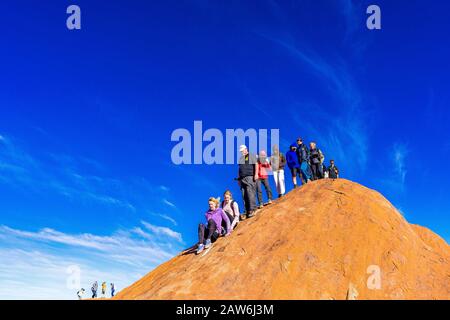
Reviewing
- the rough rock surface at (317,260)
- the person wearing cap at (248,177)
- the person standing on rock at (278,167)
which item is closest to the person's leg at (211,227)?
the rough rock surface at (317,260)

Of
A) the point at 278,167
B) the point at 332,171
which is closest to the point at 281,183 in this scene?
the point at 278,167

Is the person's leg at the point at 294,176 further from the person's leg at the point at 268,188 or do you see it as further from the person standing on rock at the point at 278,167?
the person's leg at the point at 268,188

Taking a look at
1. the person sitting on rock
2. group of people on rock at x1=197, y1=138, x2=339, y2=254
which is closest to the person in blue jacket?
group of people on rock at x1=197, y1=138, x2=339, y2=254

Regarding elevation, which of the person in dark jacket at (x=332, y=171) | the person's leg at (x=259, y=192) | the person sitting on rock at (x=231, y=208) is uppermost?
the person in dark jacket at (x=332, y=171)

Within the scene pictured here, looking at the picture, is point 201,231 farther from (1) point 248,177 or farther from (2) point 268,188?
(2) point 268,188

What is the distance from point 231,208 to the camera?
47.6ft

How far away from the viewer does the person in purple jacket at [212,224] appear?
44.3 feet

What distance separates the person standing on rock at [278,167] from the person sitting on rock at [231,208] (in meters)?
3.01

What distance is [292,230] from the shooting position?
41.6ft

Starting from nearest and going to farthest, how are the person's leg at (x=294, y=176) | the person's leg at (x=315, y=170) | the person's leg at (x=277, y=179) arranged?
the person's leg at (x=277, y=179)
the person's leg at (x=294, y=176)
the person's leg at (x=315, y=170)

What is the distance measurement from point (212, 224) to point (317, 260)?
420 centimetres

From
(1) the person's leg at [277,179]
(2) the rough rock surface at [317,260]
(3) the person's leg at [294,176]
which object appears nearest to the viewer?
(2) the rough rock surface at [317,260]
